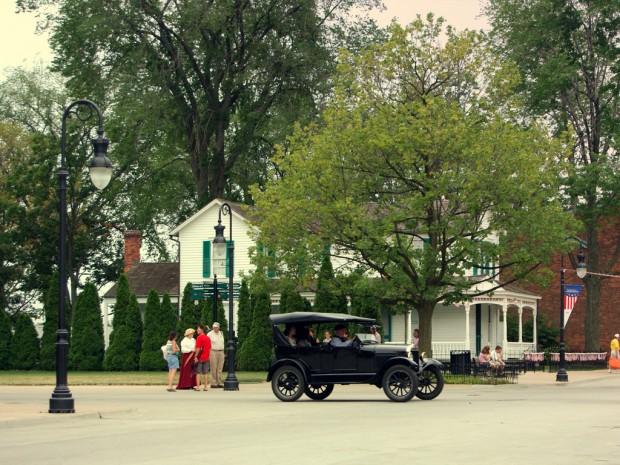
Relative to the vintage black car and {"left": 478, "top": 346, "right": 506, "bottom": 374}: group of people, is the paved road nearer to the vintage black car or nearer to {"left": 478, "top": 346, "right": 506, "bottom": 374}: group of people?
the vintage black car

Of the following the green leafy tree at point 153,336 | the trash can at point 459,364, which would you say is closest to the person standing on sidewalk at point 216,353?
the trash can at point 459,364

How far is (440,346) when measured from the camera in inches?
2115

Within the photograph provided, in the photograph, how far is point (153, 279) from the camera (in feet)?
202

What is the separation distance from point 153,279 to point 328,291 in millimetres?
21239

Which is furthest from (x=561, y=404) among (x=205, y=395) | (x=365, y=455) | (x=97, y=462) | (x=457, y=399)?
(x=97, y=462)

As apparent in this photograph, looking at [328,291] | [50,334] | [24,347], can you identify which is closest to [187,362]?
[328,291]

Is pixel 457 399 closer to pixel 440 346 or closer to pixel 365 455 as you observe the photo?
pixel 365 455

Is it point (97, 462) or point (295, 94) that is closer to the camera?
point (97, 462)

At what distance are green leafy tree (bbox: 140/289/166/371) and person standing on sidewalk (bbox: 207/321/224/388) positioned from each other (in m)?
17.3

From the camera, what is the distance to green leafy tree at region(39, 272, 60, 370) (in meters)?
53.8

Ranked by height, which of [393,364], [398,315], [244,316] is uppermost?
[398,315]

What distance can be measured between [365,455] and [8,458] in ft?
14.0

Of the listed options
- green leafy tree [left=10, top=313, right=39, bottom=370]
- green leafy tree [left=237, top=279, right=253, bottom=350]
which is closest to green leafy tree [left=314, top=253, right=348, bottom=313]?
green leafy tree [left=237, top=279, right=253, bottom=350]

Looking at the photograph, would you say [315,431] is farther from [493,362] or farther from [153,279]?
[153,279]
